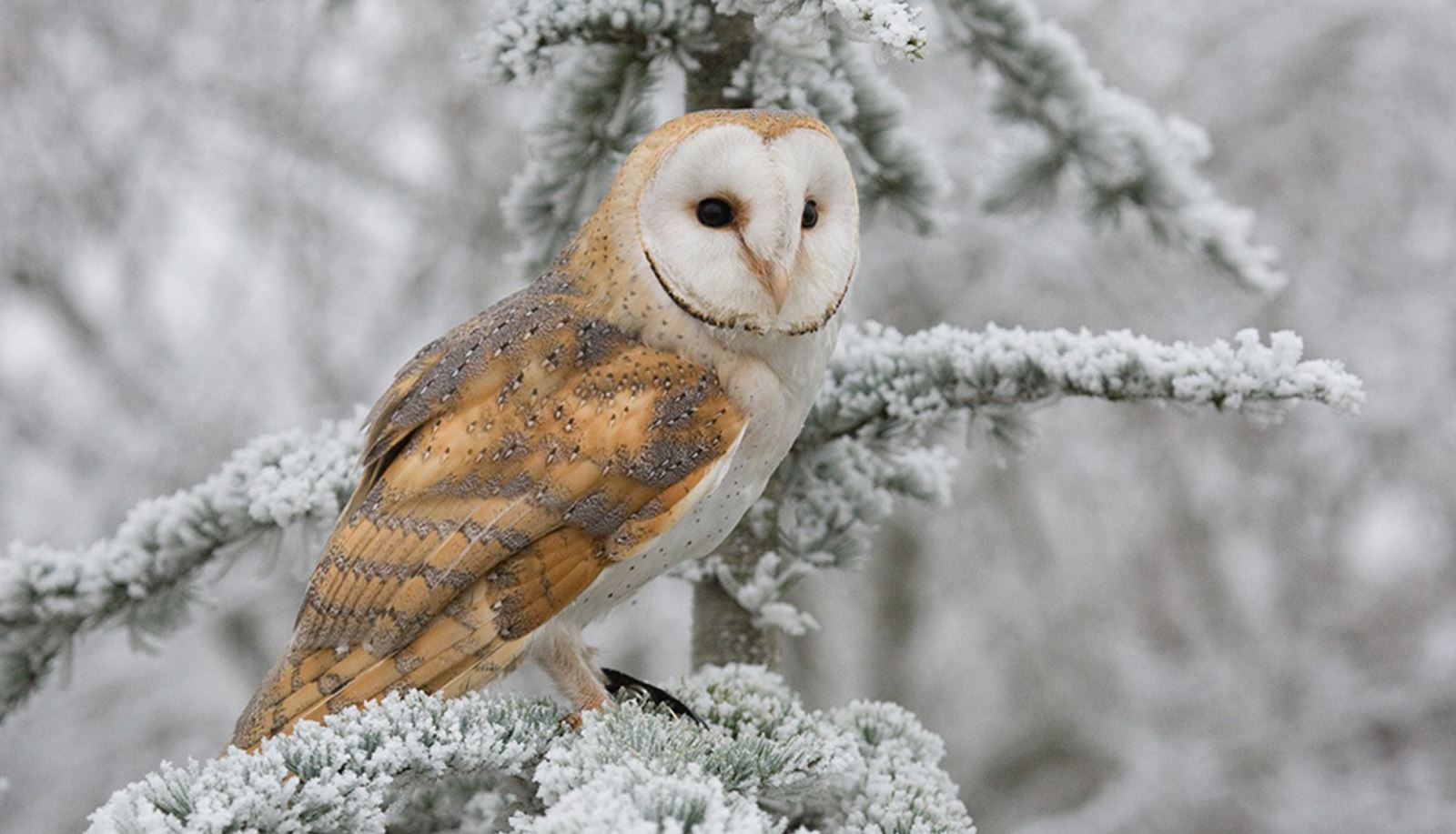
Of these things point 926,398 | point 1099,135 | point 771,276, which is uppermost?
point 1099,135

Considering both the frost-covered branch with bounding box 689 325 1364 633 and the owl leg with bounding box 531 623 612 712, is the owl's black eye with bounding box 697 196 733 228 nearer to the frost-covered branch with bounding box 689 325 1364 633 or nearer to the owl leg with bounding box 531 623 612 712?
the frost-covered branch with bounding box 689 325 1364 633

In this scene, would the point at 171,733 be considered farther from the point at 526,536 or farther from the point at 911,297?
the point at 526,536

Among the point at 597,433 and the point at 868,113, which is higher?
the point at 868,113

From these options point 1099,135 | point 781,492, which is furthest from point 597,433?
point 1099,135

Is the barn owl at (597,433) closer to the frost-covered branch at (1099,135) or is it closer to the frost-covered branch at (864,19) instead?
the frost-covered branch at (864,19)

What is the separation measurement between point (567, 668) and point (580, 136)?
0.69m

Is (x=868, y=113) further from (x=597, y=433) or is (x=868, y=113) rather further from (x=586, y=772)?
(x=586, y=772)

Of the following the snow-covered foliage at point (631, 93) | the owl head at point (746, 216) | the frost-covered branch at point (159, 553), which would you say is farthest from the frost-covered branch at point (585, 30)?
the frost-covered branch at point (159, 553)

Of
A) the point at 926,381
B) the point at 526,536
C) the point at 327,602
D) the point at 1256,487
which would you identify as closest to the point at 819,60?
the point at 926,381

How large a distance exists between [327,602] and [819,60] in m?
0.89

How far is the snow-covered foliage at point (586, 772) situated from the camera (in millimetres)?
1072

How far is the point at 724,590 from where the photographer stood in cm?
194

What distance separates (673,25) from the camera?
1.76 meters

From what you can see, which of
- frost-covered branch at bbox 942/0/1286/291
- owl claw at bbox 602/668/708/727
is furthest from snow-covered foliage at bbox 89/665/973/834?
frost-covered branch at bbox 942/0/1286/291
